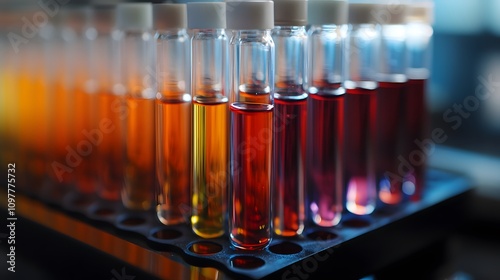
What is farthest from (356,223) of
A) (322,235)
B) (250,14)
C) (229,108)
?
(250,14)

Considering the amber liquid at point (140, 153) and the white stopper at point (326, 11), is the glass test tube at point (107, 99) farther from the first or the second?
the white stopper at point (326, 11)

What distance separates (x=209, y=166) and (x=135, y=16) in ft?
0.98

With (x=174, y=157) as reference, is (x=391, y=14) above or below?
above

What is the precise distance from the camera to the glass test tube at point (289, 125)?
873 millimetres

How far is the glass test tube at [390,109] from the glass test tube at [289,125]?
22 centimetres

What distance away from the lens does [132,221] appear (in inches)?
38.1

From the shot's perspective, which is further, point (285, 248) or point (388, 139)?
point (388, 139)

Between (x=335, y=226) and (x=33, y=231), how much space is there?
512mm

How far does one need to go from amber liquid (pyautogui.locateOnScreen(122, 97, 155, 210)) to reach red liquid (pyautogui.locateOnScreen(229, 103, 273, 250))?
0.22 m

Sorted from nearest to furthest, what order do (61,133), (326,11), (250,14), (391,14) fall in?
(250,14) < (326,11) < (391,14) < (61,133)

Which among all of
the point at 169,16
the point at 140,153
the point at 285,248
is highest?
the point at 169,16

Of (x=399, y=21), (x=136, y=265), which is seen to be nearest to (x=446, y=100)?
(x=399, y=21)

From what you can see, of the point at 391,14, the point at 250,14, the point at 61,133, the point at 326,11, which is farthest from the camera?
the point at 61,133

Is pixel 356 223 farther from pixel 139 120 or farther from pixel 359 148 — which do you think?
pixel 139 120
